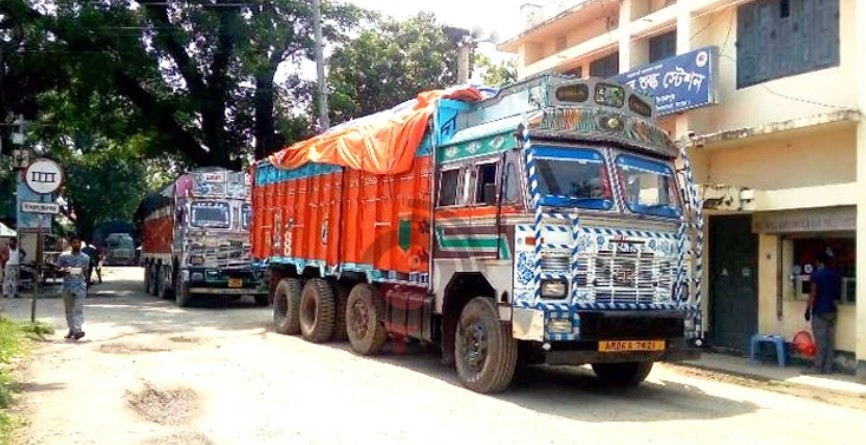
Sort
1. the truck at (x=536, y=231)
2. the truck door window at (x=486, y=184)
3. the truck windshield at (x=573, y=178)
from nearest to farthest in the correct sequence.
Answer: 1. the truck at (x=536, y=231)
2. the truck windshield at (x=573, y=178)
3. the truck door window at (x=486, y=184)

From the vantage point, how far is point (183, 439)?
6625 mm

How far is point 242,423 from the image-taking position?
23.7 ft

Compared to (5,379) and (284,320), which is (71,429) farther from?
(284,320)

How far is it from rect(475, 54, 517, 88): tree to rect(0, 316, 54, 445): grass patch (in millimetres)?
20233

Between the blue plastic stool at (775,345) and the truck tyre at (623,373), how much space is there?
3273 mm

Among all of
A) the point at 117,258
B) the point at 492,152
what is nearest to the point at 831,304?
the point at 492,152

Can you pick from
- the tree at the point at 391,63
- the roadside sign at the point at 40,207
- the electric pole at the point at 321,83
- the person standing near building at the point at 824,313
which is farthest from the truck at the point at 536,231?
the tree at the point at 391,63

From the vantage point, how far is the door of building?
13.1 metres

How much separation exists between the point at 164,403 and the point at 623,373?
5.20m

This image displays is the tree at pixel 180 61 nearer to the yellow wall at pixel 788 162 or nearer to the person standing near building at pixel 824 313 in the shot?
the yellow wall at pixel 788 162

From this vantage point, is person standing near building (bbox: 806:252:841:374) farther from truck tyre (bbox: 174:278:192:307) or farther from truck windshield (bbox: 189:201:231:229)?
truck tyre (bbox: 174:278:192:307)

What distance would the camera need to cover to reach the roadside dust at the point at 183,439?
21.3 feet

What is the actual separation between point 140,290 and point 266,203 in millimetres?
12360

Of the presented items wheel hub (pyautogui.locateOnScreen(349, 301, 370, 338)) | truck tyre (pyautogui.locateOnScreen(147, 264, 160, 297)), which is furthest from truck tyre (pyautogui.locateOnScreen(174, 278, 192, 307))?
wheel hub (pyautogui.locateOnScreen(349, 301, 370, 338))
